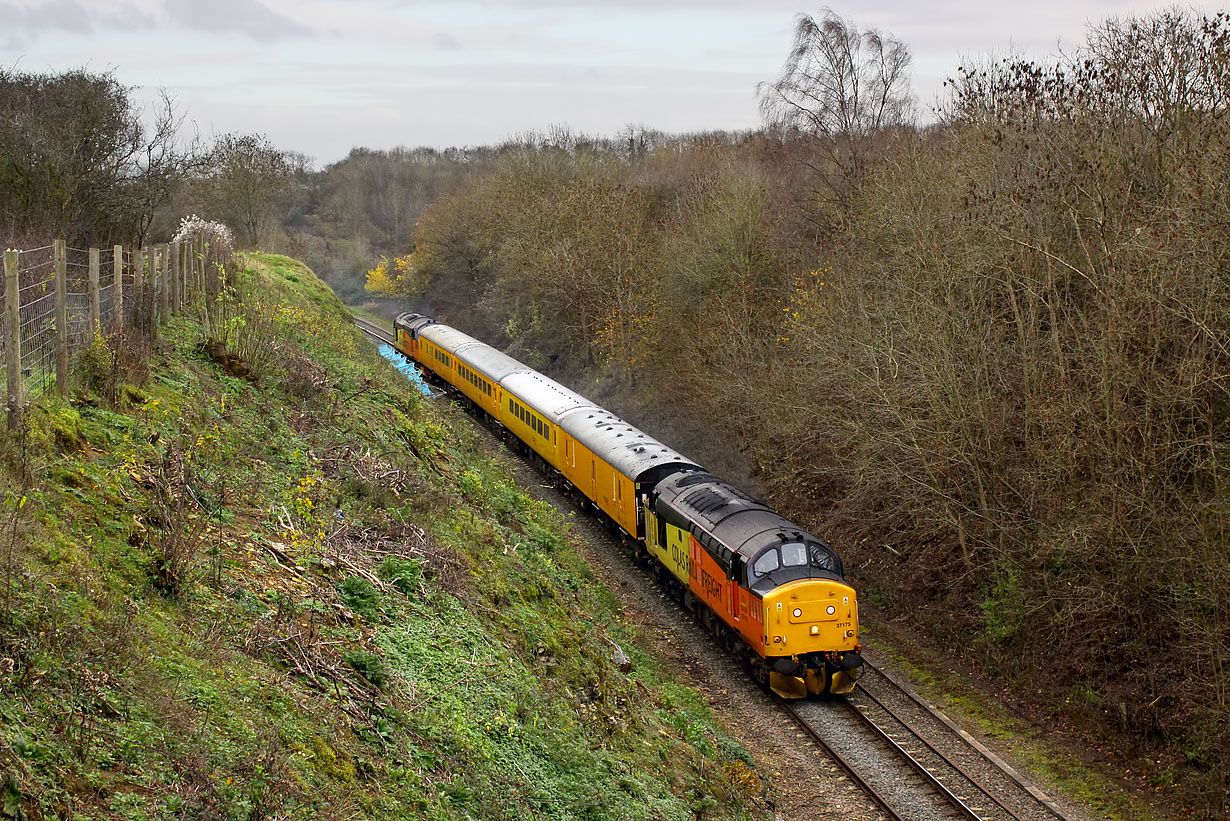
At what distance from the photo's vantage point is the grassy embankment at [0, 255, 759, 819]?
5609 mm

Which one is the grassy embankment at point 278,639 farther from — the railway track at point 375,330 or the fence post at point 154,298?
the railway track at point 375,330

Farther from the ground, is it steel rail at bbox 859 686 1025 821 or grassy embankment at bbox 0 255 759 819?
grassy embankment at bbox 0 255 759 819

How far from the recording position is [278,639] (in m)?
7.69

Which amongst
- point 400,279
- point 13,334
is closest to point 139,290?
point 13,334

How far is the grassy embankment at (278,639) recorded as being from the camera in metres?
5.61

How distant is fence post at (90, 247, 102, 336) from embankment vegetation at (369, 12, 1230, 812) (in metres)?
13.5

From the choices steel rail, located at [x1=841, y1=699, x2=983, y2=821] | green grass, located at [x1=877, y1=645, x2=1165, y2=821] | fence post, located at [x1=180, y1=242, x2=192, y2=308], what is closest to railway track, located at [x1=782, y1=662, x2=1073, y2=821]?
steel rail, located at [x1=841, y1=699, x2=983, y2=821]

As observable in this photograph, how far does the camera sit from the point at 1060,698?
609 inches

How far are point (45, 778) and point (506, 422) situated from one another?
26.1m

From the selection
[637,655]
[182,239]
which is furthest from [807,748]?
[182,239]

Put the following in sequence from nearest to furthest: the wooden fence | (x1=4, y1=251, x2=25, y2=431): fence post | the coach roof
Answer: (x1=4, y1=251, x2=25, y2=431): fence post < the wooden fence < the coach roof

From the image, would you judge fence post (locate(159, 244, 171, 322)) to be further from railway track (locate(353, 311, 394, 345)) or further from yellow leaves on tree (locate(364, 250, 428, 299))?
yellow leaves on tree (locate(364, 250, 428, 299))

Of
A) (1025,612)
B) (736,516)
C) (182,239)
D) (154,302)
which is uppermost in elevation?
(182,239)

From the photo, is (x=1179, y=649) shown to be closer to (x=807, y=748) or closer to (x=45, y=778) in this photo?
(x=807, y=748)
